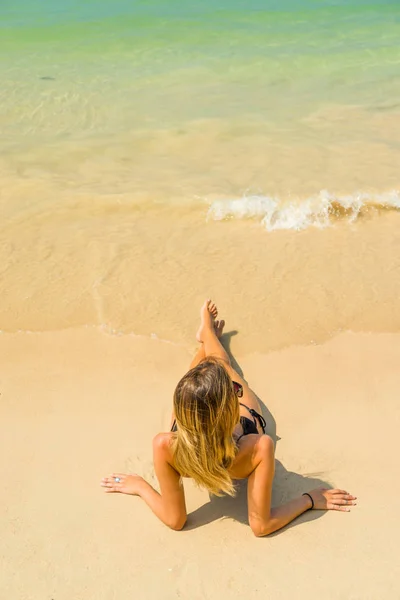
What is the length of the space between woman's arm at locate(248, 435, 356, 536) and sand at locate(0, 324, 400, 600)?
0.05 meters

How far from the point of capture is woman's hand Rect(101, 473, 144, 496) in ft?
9.48

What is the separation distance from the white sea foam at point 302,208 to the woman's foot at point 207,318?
1250mm

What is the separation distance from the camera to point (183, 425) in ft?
8.37

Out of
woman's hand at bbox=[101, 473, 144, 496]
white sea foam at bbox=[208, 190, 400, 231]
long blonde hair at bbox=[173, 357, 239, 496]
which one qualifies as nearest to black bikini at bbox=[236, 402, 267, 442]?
long blonde hair at bbox=[173, 357, 239, 496]

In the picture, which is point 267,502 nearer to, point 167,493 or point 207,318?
point 167,493

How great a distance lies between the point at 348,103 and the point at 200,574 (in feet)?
22.3

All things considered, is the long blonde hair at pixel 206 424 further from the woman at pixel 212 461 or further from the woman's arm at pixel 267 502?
the woman's arm at pixel 267 502

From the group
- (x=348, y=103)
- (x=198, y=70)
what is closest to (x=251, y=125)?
(x=348, y=103)

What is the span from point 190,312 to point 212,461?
1.63 meters

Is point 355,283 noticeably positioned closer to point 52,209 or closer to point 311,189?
point 311,189

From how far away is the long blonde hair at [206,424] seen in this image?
8.18ft

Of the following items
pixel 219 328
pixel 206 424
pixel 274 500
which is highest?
pixel 206 424

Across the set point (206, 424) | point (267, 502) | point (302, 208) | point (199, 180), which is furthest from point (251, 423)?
point (199, 180)

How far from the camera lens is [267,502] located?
2.67 m
